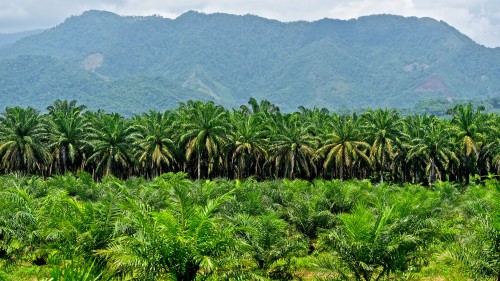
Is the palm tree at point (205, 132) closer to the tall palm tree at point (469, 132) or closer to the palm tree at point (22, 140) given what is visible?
the palm tree at point (22, 140)

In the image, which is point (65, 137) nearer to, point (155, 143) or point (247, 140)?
point (155, 143)

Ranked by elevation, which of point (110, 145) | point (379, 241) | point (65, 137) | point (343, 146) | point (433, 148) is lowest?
point (433, 148)

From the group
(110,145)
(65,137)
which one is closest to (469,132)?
(110,145)

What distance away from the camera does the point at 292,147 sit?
5741cm

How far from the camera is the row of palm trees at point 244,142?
190 ft

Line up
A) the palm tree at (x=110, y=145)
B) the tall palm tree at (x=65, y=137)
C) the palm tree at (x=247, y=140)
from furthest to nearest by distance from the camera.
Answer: the palm tree at (x=247, y=140), the tall palm tree at (x=65, y=137), the palm tree at (x=110, y=145)

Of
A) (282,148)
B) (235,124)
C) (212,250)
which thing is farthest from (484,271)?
(235,124)

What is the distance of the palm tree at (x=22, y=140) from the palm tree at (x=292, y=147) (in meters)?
24.7

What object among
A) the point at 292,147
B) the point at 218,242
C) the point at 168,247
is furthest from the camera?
the point at 292,147

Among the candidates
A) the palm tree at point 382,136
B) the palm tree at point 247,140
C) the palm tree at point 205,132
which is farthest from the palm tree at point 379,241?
the palm tree at point 382,136

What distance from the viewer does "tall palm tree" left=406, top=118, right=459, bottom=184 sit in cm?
5869

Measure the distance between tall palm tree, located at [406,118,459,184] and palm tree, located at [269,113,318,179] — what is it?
11.3 meters

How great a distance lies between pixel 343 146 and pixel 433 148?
1025cm

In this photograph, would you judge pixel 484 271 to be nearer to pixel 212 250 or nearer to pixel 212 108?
pixel 212 250
